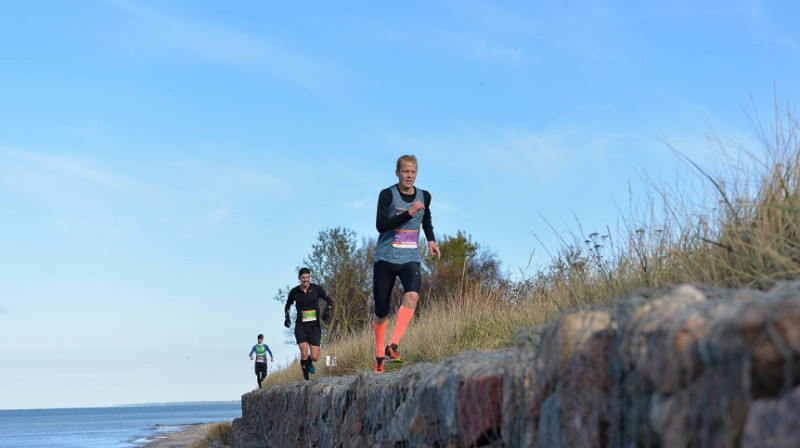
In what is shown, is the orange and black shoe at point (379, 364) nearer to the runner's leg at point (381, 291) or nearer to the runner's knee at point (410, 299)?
the runner's leg at point (381, 291)

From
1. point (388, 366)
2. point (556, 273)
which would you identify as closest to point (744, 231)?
point (556, 273)

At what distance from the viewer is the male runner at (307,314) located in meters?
12.0

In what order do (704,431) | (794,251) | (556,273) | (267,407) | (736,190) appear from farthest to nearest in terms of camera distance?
(267,407), (556,273), (736,190), (794,251), (704,431)

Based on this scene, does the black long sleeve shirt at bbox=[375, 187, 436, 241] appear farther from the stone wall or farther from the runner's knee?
the stone wall

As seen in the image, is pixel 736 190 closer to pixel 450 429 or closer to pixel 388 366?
pixel 450 429

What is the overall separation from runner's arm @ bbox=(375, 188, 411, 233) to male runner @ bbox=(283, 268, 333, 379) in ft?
16.9

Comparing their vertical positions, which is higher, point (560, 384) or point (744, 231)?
point (744, 231)

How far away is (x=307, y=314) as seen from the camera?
12.2 m

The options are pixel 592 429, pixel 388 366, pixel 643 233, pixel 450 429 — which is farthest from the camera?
pixel 388 366

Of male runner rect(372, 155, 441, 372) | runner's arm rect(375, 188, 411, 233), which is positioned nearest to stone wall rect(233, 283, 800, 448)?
runner's arm rect(375, 188, 411, 233)

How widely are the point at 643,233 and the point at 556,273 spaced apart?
173 cm

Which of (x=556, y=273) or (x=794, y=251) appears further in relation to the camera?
(x=556, y=273)

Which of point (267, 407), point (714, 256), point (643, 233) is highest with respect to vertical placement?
point (643, 233)

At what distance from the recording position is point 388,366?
7.06m
